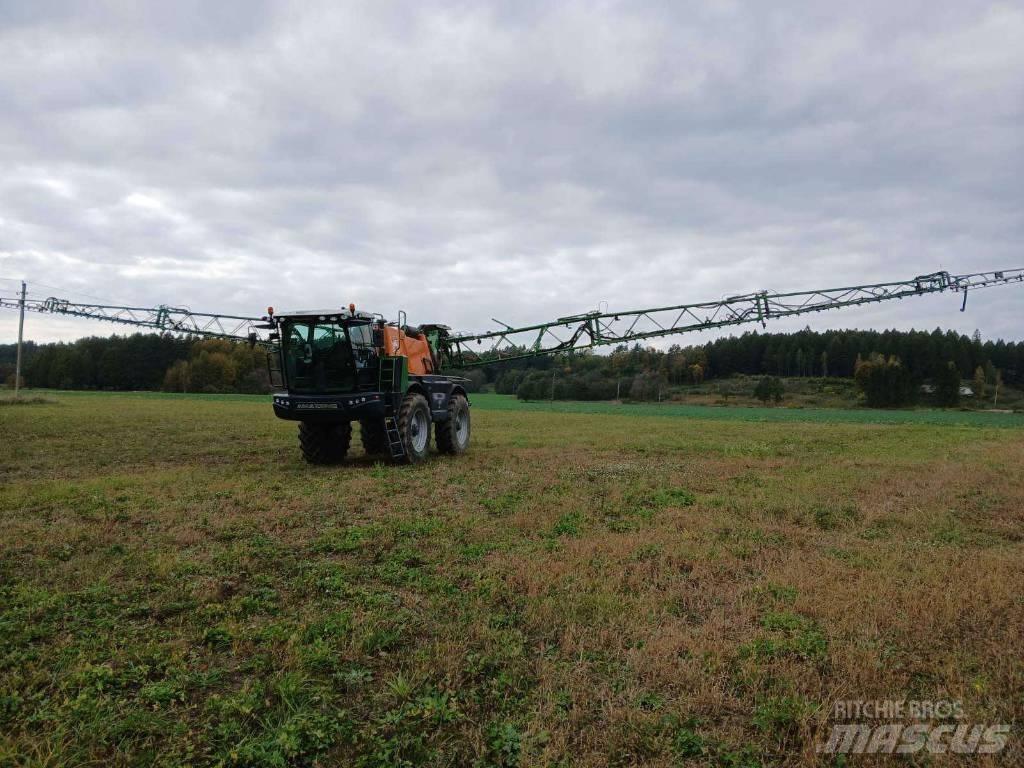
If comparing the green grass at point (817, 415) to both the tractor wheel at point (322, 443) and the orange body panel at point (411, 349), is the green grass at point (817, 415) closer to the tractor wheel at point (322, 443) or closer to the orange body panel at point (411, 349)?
the orange body panel at point (411, 349)

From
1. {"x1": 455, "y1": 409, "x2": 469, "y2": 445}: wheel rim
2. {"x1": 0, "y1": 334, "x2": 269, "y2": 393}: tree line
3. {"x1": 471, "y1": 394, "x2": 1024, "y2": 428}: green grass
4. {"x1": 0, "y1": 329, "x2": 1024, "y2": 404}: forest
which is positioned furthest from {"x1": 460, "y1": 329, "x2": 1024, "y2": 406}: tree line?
{"x1": 455, "y1": 409, "x2": 469, "y2": 445}: wheel rim

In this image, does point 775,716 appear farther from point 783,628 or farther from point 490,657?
point 490,657

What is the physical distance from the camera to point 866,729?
3230 millimetres

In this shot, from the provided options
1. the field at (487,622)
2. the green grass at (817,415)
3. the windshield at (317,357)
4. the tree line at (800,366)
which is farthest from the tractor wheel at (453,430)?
the tree line at (800,366)

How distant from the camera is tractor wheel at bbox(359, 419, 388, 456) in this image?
14.2 meters

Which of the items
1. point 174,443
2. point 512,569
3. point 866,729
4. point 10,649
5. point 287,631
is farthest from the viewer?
point 174,443

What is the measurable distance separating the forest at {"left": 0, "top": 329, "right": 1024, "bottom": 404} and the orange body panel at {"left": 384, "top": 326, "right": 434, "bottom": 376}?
58.6 m

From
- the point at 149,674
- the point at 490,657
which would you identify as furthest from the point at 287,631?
the point at 490,657

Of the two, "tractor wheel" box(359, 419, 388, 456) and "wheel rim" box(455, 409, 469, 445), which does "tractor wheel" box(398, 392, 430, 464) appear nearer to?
"tractor wheel" box(359, 419, 388, 456)

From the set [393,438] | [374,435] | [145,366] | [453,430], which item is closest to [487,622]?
[393,438]

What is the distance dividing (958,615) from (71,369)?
102 m

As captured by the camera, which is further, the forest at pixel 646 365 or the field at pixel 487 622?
the forest at pixel 646 365

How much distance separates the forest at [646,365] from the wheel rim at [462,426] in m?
57.4

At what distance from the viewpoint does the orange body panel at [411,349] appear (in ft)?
44.6
